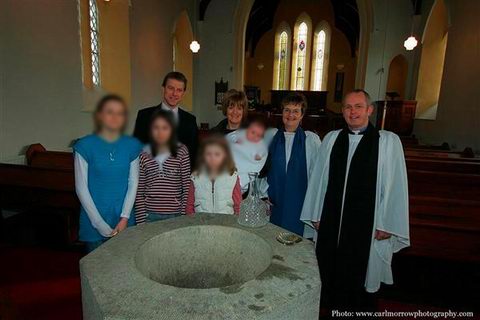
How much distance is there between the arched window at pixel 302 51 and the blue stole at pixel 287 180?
16575 millimetres

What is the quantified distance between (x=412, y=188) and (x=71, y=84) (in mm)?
3232

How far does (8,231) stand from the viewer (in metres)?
3.05

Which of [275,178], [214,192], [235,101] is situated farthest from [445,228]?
[235,101]

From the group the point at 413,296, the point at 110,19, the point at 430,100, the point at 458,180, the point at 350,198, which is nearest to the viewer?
the point at 350,198

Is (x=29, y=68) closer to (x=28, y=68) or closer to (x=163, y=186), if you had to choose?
(x=28, y=68)

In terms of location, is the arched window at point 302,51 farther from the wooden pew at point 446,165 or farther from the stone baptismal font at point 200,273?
the stone baptismal font at point 200,273

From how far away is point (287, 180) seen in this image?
2094 mm

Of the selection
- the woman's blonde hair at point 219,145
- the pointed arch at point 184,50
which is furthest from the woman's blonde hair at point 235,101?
the pointed arch at point 184,50

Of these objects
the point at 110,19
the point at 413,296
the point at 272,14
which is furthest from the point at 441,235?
the point at 272,14

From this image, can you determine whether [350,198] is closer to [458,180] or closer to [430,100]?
[458,180]

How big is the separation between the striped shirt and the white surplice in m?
0.94

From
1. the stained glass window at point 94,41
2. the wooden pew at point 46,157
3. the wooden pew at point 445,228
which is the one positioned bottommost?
the wooden pew at point 445,228

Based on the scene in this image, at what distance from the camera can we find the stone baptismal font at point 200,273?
857 mm

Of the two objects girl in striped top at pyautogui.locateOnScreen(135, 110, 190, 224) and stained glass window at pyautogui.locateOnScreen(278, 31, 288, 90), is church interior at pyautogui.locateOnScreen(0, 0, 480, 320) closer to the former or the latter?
girl in striped top at pyautogui.locateOnScreen(135, 110, 190, 224)
